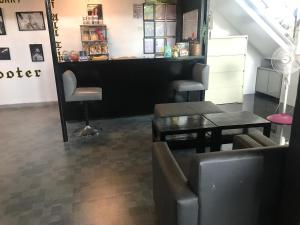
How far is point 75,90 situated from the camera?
339 centimetres

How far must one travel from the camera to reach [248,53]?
5.73 m

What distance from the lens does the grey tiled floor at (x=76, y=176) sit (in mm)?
1996

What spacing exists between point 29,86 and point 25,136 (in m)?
2.04

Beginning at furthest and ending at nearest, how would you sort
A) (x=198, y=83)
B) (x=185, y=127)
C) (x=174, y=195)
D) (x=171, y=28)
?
(x=171, y=28)
(x=198, y=83)
(x=185, y=127)
(x=174, y=195)

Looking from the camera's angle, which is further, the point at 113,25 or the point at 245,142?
the point at 113,25

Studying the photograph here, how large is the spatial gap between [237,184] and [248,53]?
5.18 metres

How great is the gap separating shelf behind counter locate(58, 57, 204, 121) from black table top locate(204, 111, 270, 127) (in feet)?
5.39

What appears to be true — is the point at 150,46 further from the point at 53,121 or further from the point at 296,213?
the point at 296,213

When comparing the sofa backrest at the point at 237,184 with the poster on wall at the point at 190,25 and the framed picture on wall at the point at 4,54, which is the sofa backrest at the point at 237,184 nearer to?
the poster on wall at the point at 190,25

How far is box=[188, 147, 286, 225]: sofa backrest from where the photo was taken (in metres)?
1.19

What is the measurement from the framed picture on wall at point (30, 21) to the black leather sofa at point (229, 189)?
488 centimetres

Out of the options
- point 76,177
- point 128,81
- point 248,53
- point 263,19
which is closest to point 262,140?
point 76,177

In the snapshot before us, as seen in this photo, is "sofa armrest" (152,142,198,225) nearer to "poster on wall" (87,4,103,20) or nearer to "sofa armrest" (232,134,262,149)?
"sofa armrest" (232,134,262,149)

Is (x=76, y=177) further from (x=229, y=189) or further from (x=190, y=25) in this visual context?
(x=190, y=25)
